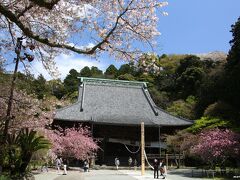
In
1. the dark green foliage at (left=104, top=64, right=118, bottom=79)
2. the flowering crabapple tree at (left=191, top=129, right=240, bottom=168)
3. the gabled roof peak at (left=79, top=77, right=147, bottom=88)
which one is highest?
the dark green foliage at (left=104, top=64, right=118, bottom=79)

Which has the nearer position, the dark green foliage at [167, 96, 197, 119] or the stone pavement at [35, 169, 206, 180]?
the stone pavement at [35, 169, 206, 180]

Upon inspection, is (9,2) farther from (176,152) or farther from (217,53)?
(217,53)

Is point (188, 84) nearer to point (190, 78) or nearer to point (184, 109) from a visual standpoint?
point (190, 78)

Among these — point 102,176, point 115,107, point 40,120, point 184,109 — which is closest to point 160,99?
point 184,109

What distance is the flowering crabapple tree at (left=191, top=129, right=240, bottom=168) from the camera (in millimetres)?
22938

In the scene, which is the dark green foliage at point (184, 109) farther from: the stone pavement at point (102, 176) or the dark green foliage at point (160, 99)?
the stone pavement at point (102, 176)

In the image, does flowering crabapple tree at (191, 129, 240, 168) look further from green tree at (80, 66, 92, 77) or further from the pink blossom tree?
green tree at (80, 66, 92, 77)

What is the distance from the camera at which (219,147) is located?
907 inches

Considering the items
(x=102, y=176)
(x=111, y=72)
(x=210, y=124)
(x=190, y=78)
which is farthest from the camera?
(x=111, y=72)

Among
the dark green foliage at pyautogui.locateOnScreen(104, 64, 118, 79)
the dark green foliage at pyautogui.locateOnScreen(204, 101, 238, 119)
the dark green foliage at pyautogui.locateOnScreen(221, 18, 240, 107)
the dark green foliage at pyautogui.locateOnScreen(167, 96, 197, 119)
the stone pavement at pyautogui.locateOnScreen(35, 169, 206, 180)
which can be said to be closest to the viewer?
the stone pavement at pyautogui.locateOnScreen(35, 169, 206, 180)

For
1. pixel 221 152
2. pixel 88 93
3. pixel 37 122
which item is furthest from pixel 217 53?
pixel 37 122

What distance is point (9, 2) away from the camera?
9312 millimetres

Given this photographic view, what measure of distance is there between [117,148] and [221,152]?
17484 millimetres

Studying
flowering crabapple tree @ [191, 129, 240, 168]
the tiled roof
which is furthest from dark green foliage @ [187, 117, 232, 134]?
flowering crabapple tree @ [191, 129, 240, 168]
